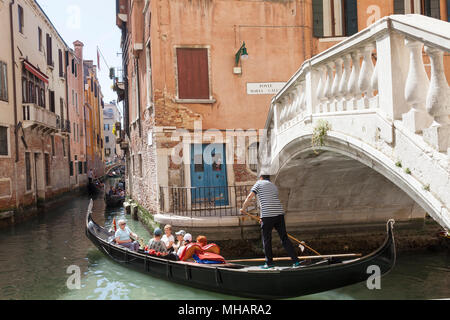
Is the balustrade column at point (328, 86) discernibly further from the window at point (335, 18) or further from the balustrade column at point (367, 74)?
the window at point (335, 18)

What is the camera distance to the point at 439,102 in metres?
2.41

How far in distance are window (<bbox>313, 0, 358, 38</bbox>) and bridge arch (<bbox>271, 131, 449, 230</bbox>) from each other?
12.6 feet

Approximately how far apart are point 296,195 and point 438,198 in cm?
479

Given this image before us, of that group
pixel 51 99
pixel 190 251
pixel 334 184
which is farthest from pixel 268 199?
pixel 51 99

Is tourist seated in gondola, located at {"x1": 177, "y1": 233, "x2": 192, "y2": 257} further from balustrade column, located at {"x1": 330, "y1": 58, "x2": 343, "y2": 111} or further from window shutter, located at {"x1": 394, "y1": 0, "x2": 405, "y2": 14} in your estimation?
window shutter, located at {"x1": 394, "y1": 0, "x2": 405, "y2": 14}

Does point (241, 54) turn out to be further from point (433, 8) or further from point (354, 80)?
point (354, 80)

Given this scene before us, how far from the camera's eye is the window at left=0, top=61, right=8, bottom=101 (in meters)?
11.1

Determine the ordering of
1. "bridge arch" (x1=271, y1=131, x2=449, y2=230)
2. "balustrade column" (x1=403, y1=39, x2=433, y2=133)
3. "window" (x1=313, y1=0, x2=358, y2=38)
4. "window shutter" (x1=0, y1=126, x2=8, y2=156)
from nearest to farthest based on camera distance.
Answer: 1. "balustrade column" (x1=403, y1=39, x2=433, y2=133)
2. "bridge arch" (x1=271, y1=131, x2=449, y2=230)
3. "window" (x1=313, y1=0, x2=358, y2=38)
4. "window shutter" (x1=0, y1=126, x2=8, y2=156)

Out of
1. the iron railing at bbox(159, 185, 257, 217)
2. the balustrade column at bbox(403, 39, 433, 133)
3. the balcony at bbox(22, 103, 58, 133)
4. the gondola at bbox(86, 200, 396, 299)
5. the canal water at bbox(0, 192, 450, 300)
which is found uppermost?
the balcony at bbox(22, 103, 58, 133)

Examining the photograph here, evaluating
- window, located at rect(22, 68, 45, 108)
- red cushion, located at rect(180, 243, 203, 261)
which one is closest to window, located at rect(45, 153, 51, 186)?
window, located at rect(22, 68, 45, 108)

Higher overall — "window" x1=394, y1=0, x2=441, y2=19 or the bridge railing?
"window" x1=394, y1=0, x2=441, y2=19

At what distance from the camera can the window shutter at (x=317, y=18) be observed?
9250 millimetres

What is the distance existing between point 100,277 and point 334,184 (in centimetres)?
401

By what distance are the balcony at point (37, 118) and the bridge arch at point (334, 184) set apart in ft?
28.1
